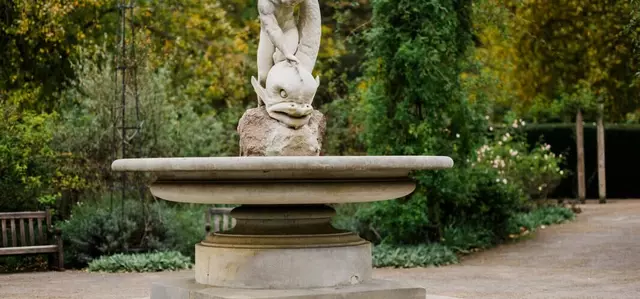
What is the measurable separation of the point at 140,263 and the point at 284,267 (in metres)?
6.77

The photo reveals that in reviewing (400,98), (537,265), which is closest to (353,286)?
(537,265)

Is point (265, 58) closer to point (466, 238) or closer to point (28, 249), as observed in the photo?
point (28, 249)

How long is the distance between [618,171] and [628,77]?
2.37 m

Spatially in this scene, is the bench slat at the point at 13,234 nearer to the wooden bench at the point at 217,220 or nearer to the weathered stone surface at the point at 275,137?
the wooden bench at the point at 217,220

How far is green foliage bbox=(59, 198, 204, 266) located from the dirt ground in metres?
0.78

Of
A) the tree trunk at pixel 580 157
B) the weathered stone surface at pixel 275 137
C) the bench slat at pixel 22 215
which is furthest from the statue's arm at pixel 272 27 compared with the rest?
the tree trunk at pixel 580 157

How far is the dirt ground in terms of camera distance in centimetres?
1146

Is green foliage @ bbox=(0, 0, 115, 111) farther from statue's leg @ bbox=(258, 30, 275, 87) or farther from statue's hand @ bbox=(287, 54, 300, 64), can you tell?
statue's hand @ bbox=(287, 54, 300, 64)

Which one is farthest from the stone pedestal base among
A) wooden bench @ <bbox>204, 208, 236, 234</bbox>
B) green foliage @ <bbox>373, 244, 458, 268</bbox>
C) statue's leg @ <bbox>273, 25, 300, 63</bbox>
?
wooden bench @ <bbox>204, 208, 236, 234</bbox>

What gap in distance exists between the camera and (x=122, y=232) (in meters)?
14.9

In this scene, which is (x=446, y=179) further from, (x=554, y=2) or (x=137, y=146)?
(x=554, y=2)

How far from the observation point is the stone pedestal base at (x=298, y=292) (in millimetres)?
7383

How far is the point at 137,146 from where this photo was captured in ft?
54.7

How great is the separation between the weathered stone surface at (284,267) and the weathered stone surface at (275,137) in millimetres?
1310
